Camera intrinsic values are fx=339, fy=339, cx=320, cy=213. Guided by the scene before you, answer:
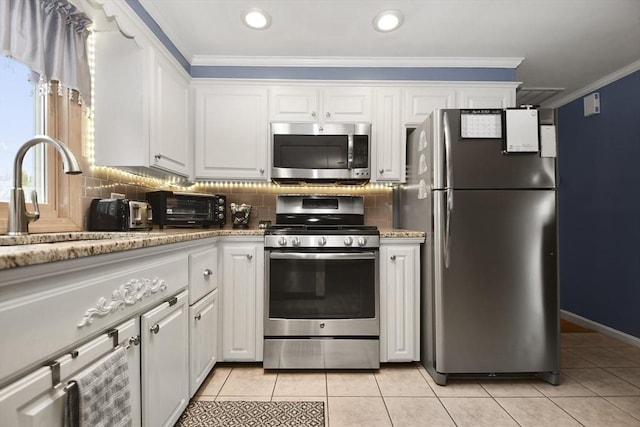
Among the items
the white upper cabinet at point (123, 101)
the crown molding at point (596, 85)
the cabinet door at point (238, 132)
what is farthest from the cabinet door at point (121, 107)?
the crown molding at point (596, 85)

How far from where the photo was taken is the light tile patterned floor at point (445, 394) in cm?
176

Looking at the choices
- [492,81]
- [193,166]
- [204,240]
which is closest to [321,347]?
[204,240]

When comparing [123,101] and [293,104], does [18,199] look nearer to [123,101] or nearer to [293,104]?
[123,101]

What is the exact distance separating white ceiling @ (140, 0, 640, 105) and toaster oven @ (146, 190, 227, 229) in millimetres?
1095

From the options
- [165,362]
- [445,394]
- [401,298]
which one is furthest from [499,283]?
[165,362]

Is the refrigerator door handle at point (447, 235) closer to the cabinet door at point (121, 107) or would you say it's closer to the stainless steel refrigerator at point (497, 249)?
the stainless steel refrigerator at point (497, 249)

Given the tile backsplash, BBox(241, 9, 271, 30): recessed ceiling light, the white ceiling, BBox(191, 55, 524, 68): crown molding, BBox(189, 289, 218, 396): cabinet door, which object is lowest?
BBox(189, 289, 218, 396): cabinet door

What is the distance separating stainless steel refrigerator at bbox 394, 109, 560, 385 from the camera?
2.10 m

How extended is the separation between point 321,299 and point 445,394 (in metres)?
0.93

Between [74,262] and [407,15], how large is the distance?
2.24 m

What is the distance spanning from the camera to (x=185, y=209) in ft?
8.02

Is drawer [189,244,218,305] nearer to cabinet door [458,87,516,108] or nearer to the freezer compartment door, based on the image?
the freezer compartment door

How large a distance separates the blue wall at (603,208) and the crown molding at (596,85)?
0.15 ft

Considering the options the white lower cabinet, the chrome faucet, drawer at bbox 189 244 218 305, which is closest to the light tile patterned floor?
drawer at bbox 189 244 218 305
